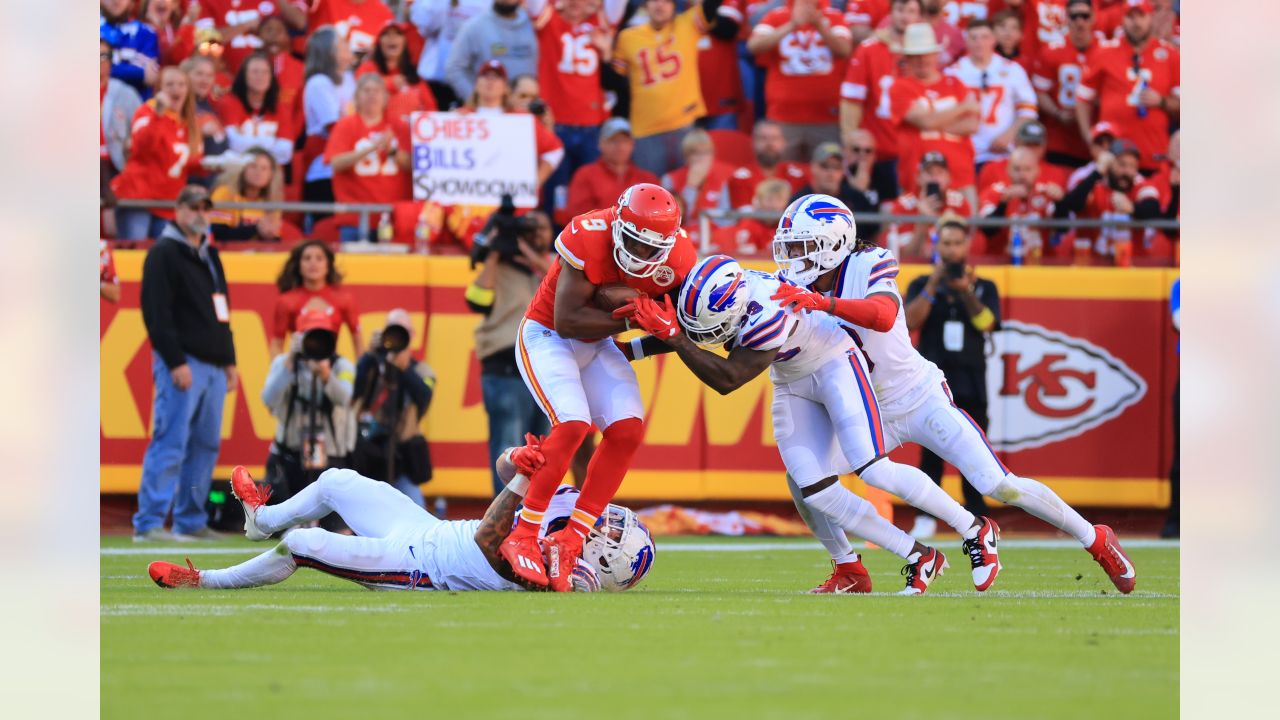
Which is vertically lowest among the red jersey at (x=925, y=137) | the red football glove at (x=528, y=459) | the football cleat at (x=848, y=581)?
the football cleat at (x=848, y=581)

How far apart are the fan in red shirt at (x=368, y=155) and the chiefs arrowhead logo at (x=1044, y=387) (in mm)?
4511

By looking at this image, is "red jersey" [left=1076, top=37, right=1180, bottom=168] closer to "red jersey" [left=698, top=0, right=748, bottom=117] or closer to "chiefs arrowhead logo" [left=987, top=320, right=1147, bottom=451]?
"chiefs arrowhead logo" [left=987, top=320, right=1147, bottom=451]

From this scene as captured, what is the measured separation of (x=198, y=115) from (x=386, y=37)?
151 centimetres

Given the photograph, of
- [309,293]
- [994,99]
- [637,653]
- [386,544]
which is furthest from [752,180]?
[637,653]

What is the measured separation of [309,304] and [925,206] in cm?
445

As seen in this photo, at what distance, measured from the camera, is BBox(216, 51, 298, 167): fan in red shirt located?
498 inches

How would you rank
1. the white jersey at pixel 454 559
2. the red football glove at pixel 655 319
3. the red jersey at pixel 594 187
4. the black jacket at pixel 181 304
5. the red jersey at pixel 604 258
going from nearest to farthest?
the white jersey at pixel 454 559 < the red football glove at pixel 655 319 < the red jersey at pixel 604 258 < the black jacket at pixel 181 304 < the red jersey at pixel 594 187

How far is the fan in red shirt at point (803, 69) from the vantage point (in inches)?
521

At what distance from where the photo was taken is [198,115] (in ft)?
40.8

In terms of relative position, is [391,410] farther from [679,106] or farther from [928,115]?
[928,115]

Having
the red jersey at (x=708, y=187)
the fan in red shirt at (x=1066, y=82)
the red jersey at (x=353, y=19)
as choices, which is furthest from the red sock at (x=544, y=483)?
the fan in red shirt at (x=1066, y=82)

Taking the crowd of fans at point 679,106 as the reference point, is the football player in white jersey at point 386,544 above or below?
below

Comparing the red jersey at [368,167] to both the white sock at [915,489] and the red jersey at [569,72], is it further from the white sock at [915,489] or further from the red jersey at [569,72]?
the white sock at [915,489]
